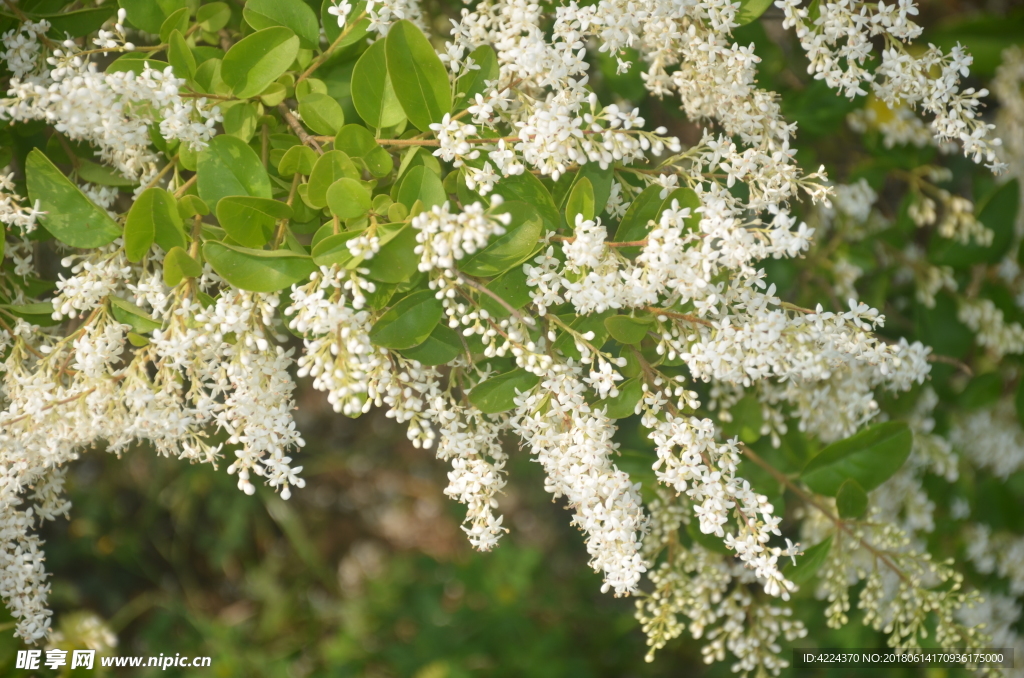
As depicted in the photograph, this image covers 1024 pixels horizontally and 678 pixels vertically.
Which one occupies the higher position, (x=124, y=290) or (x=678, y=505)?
(x=124, y=290)

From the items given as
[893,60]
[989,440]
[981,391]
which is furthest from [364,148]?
[989,440]

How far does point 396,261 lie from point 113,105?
0.40 meters

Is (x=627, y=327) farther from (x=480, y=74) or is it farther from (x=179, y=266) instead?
(x=179, y=266)

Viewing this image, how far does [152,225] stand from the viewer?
888 millimetres

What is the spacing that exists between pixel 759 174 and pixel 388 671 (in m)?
2.14

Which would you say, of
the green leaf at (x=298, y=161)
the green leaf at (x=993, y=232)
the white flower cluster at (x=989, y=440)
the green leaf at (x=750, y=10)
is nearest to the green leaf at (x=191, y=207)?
the green leaf at (x=298, y=161)

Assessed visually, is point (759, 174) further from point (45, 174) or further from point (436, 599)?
point (436, 599)

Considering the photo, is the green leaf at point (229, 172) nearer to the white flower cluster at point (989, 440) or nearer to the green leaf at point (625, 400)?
the green leaf at point (625, 400)

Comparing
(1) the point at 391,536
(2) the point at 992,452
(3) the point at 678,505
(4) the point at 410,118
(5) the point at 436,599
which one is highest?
(4) the point at 410,118

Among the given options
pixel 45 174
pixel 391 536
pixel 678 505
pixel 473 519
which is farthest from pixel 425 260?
pixel 391 536

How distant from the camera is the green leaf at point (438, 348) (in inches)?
36.4

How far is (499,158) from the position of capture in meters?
0.84

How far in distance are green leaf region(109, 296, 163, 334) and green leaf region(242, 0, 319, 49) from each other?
439mm

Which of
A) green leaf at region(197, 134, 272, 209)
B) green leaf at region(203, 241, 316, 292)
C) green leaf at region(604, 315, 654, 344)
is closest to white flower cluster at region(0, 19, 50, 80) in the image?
green leaf at region(197, 134, 272, 209)
